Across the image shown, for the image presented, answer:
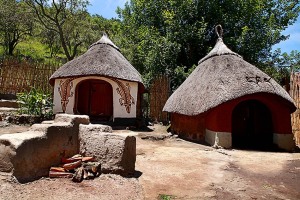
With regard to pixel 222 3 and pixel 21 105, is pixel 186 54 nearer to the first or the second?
pixel 222 3

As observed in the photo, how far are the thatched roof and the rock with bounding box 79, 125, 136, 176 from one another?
13.2 ft

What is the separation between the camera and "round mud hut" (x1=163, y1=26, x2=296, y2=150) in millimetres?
8039

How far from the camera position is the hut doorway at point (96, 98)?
12492 millimetres

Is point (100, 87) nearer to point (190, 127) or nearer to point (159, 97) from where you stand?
point (159, 97)

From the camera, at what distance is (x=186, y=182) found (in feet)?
14.5

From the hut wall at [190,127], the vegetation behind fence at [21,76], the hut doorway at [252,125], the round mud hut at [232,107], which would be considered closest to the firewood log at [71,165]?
the round mud hut at [232,107]

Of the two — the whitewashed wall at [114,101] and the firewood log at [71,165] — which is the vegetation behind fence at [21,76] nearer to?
the whitewashed wall at [114,101]

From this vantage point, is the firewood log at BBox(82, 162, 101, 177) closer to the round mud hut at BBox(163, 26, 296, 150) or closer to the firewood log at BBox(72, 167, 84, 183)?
the firewood log at BBox(72, 167, 84, 183)

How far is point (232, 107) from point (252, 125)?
80.5 inches

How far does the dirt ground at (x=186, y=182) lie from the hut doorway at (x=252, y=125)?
2.52 metres

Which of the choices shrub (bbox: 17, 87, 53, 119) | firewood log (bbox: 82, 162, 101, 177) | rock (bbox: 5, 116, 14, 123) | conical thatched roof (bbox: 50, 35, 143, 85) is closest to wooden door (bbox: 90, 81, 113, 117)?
conical thatched roof (bbox: 50, 35, 143, 85)

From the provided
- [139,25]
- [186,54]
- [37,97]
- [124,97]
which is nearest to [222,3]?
[186,54]

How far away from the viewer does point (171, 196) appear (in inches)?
147

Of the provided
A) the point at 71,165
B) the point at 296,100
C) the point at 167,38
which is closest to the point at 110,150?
the point at 71,165
